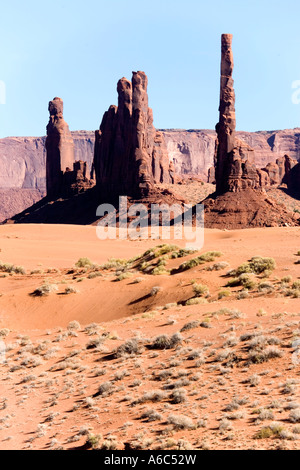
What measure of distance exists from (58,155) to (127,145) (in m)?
26.8

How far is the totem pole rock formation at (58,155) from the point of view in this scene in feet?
364

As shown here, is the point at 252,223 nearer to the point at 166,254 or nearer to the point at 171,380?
Answer: the point at 166,254

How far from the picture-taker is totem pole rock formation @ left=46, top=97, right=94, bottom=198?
111 m

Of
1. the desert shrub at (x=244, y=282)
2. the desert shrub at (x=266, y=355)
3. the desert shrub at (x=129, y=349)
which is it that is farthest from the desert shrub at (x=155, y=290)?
the desert shrub at (x=266, y=355)

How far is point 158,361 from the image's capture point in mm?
13453

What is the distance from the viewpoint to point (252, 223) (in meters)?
63.2

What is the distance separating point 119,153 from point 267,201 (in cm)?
3786

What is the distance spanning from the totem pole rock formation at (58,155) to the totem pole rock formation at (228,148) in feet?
140

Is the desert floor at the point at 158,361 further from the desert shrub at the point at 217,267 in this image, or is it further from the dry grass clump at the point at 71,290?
the dry grass clump at the point at 71,290

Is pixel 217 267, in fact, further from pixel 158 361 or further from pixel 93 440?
pixel 93 440

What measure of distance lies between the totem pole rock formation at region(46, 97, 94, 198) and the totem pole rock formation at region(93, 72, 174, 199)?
32.2 feet

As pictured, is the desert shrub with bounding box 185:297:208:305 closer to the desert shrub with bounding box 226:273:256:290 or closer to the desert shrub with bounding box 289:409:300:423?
the desert shrub with bounding box 226:273:256:290

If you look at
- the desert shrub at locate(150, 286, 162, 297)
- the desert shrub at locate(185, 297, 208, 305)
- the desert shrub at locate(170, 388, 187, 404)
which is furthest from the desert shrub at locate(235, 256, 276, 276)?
the desert shrub at locate(170, 388, 187, 404)
